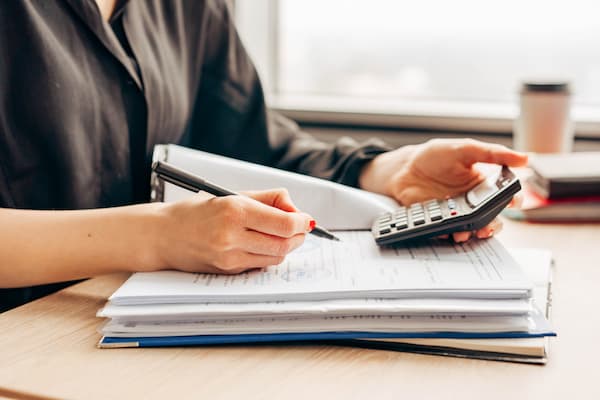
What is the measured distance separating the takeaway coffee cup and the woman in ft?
1.48

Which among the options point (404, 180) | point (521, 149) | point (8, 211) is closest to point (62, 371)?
point (8, 211)

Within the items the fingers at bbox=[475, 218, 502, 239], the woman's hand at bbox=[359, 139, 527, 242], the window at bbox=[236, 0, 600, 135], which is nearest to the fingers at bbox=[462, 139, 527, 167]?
the woman's hand at bbox=[359, 139, 527, 242]

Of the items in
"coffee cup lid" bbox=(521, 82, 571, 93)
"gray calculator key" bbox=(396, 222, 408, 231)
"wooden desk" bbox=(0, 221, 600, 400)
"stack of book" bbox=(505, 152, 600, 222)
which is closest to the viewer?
"wooden desk" bbox=(0, 221, 600, 400)

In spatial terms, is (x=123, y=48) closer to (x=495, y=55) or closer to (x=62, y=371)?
(x=62, y=371)

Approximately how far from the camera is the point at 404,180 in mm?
990

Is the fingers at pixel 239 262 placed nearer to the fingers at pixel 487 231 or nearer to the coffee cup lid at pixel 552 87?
the fingers at pixel 487 231

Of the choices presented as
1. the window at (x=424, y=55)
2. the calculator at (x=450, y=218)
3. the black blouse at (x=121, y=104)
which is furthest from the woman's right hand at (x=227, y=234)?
the window at (x=424, y=55)

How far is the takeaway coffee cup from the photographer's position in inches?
54.6

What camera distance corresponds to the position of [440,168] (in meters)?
0.96

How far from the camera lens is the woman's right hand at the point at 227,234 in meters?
0.69

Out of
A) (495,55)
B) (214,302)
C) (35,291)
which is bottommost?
(35,291)

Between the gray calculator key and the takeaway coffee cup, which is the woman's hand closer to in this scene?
the gray calculator key

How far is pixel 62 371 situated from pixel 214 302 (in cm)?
13

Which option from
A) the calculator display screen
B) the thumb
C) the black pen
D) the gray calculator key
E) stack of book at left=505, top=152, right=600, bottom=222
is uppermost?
the black pen
